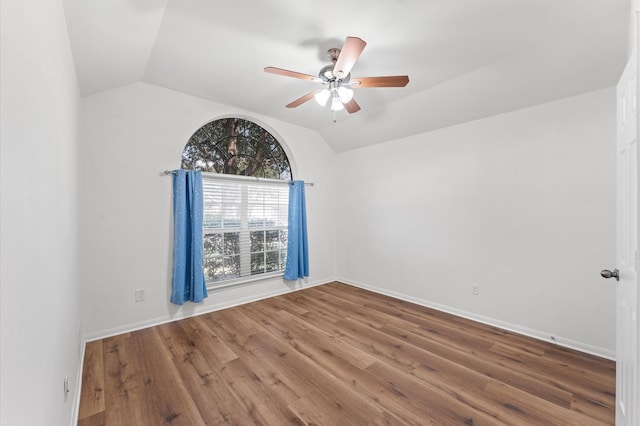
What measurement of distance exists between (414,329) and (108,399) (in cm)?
264

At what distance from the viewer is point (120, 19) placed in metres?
1.68

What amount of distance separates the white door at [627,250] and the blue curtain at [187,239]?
3358mm

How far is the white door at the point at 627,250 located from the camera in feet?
3.67

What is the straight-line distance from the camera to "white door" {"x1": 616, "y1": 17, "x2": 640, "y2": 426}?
3.67 feet

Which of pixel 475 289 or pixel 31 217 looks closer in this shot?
pixel 31 217

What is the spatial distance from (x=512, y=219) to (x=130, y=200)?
404 cm

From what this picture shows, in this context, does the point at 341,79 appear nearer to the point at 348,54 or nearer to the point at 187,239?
the point at 348,54

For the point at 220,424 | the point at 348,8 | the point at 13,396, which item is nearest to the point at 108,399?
the point at 220,424

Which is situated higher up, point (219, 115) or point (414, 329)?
point (219, 115)

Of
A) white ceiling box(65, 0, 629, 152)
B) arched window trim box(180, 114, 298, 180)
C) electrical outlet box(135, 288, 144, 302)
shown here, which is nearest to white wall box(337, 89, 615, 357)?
white ceiling box(65, 0, 629, 152)

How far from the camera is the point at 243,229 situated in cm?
376

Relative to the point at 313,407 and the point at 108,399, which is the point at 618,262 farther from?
the point at 108,399

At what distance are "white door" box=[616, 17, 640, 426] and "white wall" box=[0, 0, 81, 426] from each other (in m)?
2.05

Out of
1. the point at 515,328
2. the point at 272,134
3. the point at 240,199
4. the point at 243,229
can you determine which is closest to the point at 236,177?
the point at 240,199
